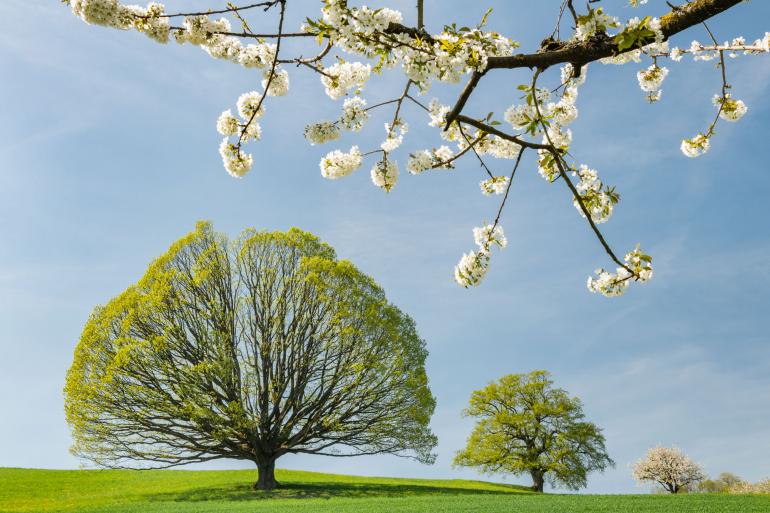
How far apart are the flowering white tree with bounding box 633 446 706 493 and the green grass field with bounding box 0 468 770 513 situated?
1232 cm

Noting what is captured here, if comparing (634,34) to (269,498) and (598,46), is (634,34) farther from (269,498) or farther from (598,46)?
(269,498)

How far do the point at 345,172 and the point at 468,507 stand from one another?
Answer: 13172 mm

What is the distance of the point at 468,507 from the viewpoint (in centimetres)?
1598

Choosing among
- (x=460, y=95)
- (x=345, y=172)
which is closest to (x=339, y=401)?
(x=345, y=172)

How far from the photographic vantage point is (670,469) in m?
34.3

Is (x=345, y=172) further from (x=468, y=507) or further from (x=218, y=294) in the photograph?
(x=218, y=294)

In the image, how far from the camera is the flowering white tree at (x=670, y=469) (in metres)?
34.3

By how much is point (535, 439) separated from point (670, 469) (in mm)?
8532

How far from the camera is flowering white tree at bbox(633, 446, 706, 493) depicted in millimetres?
34312

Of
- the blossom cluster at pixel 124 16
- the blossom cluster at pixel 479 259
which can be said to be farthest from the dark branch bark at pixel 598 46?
the blossom cluster at pixel 124 16

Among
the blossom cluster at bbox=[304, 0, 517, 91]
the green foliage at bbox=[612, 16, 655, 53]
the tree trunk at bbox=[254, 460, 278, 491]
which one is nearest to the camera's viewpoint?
the green foliage at bbox=[612, 16, 655, 53]

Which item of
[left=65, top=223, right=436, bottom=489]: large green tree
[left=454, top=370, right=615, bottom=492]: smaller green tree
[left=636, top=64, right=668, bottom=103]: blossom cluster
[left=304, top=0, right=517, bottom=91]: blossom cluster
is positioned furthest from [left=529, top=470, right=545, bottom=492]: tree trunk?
[left=304, top=0, right=517, bottom=91]: blossom cluster

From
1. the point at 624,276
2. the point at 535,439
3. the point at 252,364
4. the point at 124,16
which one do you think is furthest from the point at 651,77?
the point at 535,439

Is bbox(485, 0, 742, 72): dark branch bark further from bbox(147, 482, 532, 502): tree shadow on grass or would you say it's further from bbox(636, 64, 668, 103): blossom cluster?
bbox(147, 482, 532, 502): tree shadow on grass
